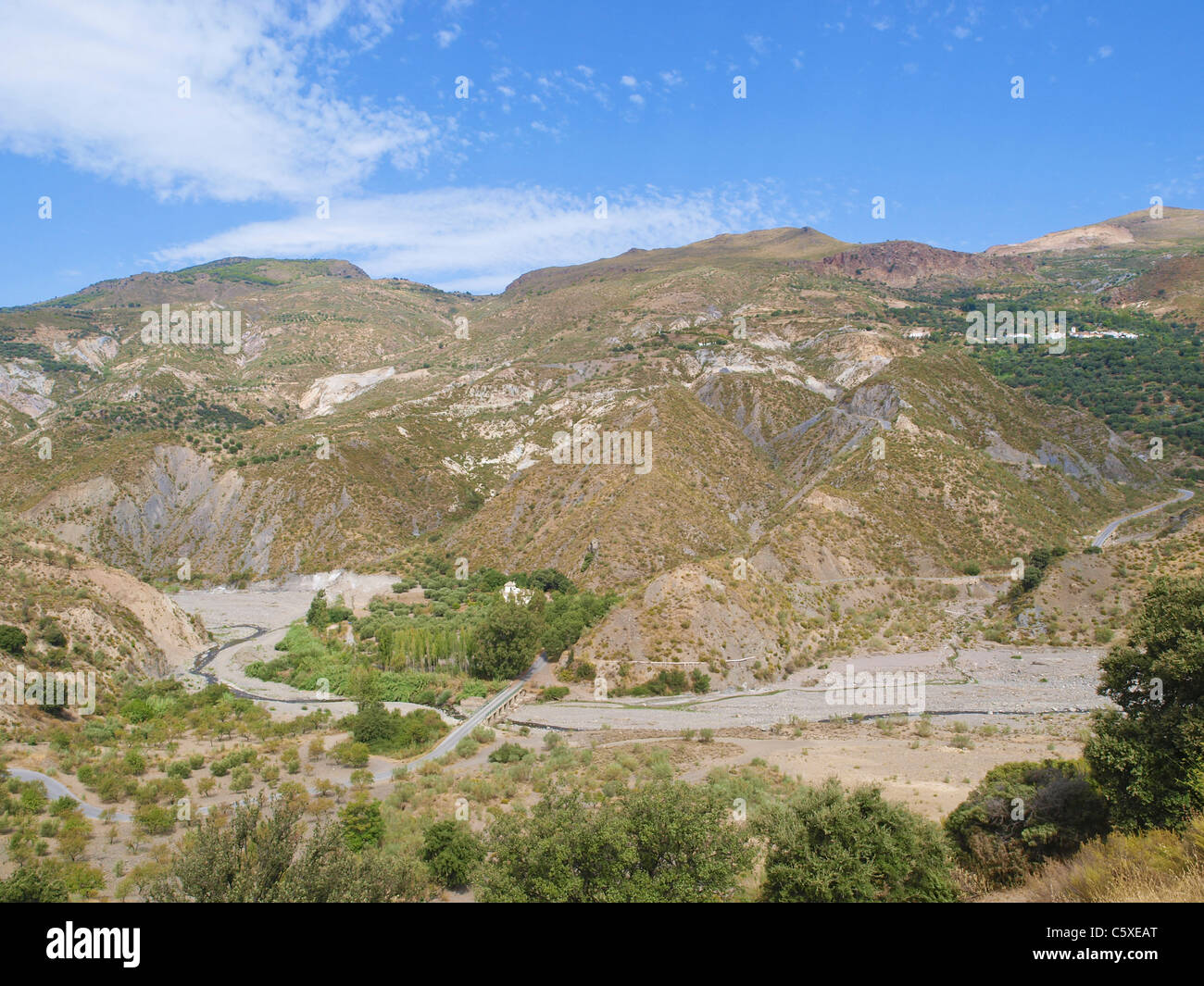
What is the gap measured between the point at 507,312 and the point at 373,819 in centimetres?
18768

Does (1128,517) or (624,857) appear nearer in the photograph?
(624,857)

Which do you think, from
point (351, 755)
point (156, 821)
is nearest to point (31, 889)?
point (156, 821)

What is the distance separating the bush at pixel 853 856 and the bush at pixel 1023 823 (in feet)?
7.59

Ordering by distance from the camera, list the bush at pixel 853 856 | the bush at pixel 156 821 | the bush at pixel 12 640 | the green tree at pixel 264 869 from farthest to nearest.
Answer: the bush at pixel 12 640 < the bush at pixel 156 821 < the bush at pixel 853 856 < the green tree at pixel 264 869

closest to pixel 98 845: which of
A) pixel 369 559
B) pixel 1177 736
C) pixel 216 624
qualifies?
pixel 1177 736

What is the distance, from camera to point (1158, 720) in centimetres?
1537

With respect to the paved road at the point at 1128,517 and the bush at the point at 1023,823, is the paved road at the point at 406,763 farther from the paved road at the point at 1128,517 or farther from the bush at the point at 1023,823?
the paved road at the point at 1128,517

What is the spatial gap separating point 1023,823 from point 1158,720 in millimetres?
3675

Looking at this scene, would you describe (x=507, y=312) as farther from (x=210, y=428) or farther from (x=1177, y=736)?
(x=1177, y=736)

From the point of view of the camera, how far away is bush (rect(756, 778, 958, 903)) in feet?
40.9

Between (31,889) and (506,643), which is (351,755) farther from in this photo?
(506,643)

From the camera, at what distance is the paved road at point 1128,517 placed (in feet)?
201

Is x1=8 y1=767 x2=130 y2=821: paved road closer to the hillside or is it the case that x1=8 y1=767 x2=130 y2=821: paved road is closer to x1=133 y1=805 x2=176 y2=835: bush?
x1=133 y1=805 x2=176 y2=835: bush

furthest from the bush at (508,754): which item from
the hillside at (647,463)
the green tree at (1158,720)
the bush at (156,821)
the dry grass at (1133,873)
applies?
the green tree at (1158,720)
